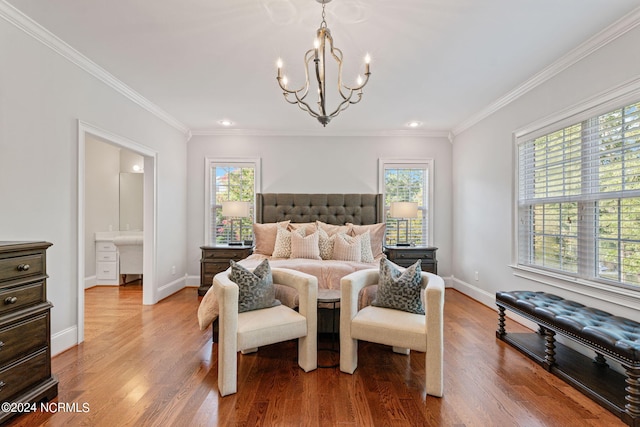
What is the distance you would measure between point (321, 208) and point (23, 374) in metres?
3.97

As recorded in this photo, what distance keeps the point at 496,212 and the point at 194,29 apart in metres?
3.99

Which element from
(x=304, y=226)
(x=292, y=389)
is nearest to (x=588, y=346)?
(x=292, y=389)

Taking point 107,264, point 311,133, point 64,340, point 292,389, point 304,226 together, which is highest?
point 311,133

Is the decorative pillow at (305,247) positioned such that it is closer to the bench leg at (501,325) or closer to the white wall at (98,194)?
the bench leg at (501,325)

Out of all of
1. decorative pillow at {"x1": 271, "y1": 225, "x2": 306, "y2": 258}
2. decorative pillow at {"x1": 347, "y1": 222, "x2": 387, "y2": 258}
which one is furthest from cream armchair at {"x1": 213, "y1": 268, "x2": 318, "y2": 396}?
decorative pillow at {"x1": 347, "y1": 222, "x2": 387, "y2": 258}

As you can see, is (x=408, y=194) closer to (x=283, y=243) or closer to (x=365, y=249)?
(x=365, y=249)

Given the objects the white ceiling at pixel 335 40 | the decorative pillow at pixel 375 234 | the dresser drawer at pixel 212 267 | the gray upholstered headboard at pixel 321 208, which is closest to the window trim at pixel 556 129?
the white ceiling at pixel 335 40

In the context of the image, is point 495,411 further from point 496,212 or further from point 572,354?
point 496,212

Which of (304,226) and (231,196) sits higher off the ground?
(231,196)

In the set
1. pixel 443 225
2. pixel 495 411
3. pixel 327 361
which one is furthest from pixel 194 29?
pixel 443 225

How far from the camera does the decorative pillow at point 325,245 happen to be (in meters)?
4.36

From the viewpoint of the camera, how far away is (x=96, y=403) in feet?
6.97

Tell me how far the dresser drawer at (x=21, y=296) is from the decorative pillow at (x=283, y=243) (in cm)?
258

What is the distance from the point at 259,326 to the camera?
2.35 metres
